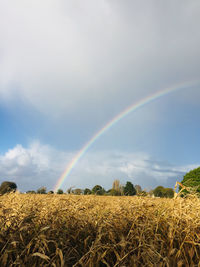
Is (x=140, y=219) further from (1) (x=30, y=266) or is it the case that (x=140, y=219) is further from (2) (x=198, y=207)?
(1) (x=30, y=266)

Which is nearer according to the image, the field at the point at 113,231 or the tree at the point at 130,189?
the field at the point at 113,231

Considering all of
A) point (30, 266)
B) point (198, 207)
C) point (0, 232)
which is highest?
point (198, 207)

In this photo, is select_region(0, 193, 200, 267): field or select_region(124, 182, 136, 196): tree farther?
select_region(124, 182, 136, 196): tree

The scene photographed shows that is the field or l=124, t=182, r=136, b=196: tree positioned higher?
l=124, t=182, r=136, b=196: tree

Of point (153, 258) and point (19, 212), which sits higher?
point (19, 212)

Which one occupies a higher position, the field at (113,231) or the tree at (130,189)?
the tree at (130,189)

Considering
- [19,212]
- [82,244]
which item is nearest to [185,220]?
[82,244]

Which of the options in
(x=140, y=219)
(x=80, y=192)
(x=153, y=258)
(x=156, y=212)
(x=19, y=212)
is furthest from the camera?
(x=80, y=192)

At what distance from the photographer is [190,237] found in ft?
12.2

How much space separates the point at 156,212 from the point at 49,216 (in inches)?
91.8

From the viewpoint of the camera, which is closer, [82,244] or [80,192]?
[82,244]

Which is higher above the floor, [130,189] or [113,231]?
[130,189]

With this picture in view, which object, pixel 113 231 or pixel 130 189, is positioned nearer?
pixel 113 231

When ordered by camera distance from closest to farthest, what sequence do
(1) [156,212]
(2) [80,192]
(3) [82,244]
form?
(3) [82,244], (1) [156,212], (2) [80,192]
